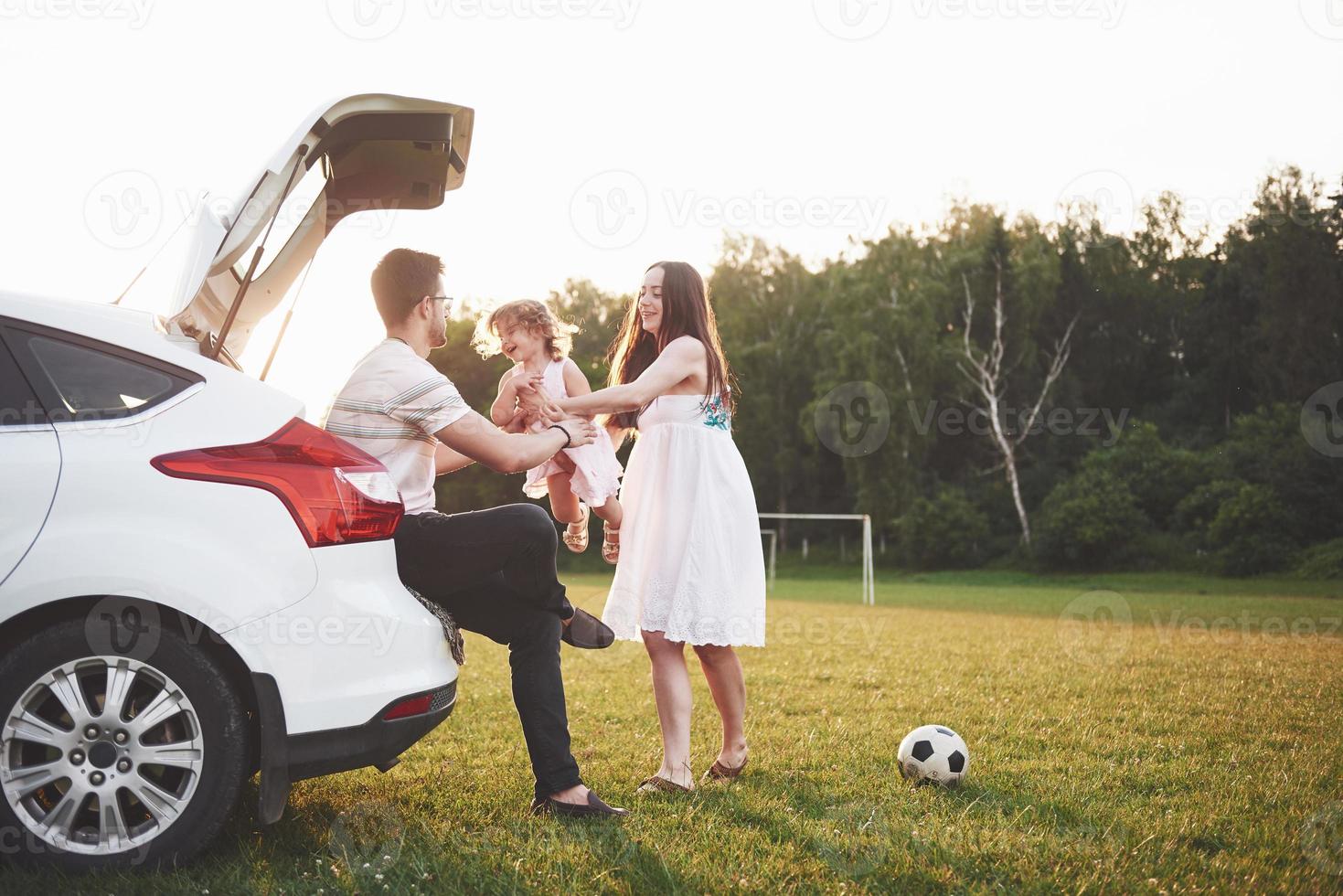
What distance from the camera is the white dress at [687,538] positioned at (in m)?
4.57

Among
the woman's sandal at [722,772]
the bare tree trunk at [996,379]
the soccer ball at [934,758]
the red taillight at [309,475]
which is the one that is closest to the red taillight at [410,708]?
the red taillight at [309,475]

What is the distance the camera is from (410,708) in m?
3.27

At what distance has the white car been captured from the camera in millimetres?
2961

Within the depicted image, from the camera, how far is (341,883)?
3020mm

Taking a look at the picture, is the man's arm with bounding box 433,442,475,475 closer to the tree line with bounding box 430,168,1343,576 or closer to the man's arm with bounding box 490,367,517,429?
the man's arm with bounding box 490,367,517,429

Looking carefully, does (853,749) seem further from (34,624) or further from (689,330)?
(34,624)

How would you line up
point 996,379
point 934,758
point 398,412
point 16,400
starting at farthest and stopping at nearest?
point 996,379 → point 934,758 → point 398,412 → point 16,400

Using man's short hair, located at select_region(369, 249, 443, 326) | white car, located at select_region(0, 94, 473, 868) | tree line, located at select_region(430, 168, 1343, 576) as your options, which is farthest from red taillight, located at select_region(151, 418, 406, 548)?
tree line, located at select_region(430, 168, 1343, 576)

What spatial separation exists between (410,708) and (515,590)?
0.68 metres

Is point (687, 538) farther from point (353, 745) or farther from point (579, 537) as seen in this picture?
point (353, 745)

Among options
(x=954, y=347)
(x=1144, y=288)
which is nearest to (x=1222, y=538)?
(x=954, y=347)

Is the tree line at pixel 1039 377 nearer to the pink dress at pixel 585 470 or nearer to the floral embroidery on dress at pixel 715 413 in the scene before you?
the pink dress at pixel 585 470

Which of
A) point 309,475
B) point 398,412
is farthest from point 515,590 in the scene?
point 309,475

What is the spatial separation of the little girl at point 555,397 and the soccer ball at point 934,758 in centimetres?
173
